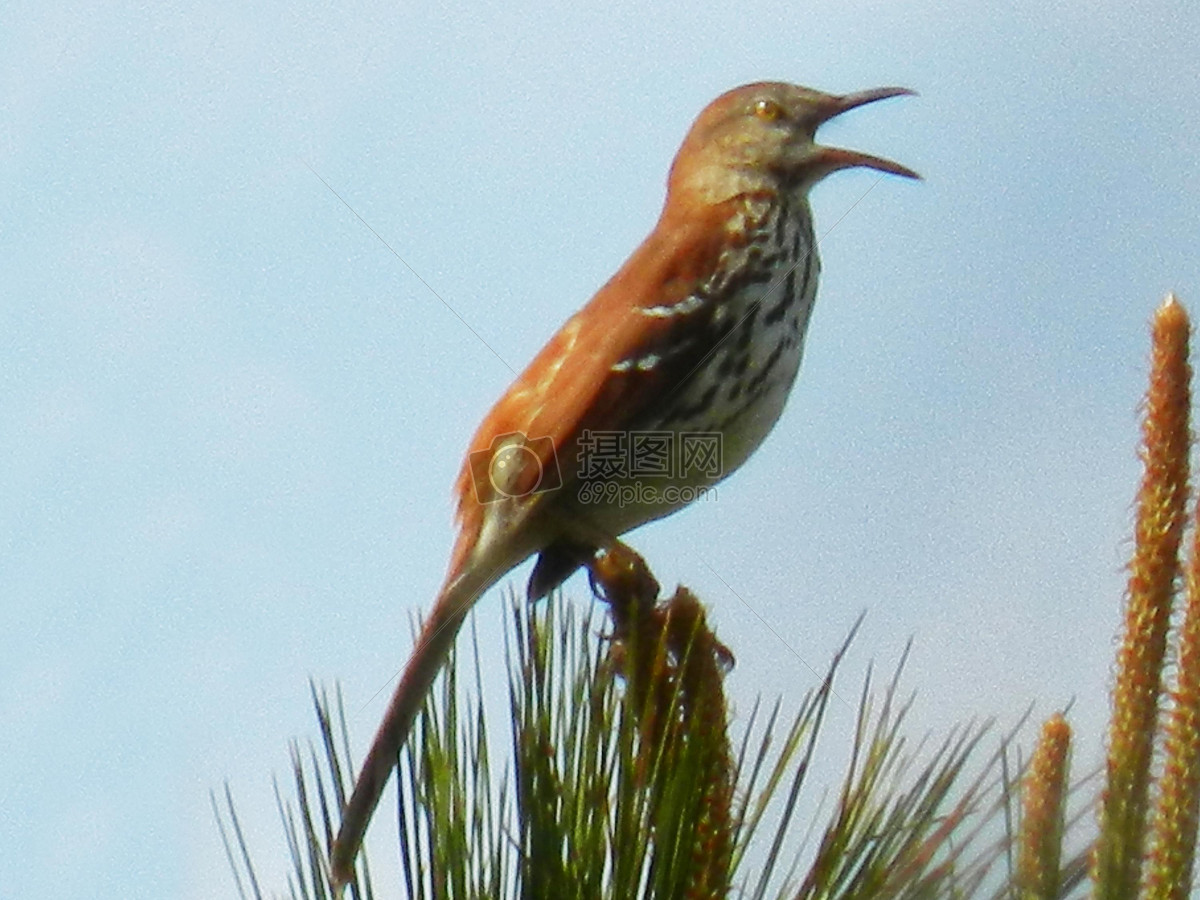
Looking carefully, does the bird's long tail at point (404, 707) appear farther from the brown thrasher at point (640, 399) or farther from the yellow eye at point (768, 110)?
the yellow eye at point (768, 110)

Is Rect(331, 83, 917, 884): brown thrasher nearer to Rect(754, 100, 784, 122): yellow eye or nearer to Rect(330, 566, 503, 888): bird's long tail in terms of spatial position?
Rect(330, 566, 503, 888): bird's long tail

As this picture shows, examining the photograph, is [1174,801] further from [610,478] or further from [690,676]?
[610,478]

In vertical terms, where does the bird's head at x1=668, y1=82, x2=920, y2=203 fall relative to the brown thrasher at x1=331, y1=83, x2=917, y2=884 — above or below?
above

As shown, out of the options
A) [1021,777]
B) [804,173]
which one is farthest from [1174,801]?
[804,173]

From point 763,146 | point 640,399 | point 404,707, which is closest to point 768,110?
point 763,146

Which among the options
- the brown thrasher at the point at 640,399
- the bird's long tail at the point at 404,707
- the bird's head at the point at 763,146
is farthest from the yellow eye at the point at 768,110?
the bird's long tail at the point at 404,707

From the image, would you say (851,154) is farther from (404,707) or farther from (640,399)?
(404,707)

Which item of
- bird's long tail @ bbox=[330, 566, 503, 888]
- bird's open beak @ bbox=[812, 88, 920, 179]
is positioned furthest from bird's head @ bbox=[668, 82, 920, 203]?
bird's long tail @ bbox=[330, 566, 503, 888]
